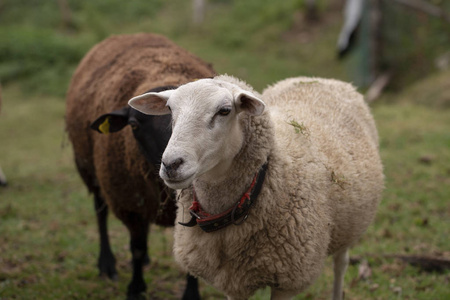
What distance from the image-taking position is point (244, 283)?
292 centimetres

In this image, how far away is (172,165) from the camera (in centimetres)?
241

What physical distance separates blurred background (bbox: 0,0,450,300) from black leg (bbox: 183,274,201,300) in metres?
0.29

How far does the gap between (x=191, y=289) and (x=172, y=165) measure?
215 centimetres

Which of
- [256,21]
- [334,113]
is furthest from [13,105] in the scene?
[334,113]

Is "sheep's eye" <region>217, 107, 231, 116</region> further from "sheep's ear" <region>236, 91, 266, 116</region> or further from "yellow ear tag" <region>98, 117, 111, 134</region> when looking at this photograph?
"yellow ear tag" <region>98, 117, 111, 134</region>

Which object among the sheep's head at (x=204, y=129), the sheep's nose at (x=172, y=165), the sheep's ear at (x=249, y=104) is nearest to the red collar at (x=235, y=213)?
the sheep's head at (x=204, y=129)

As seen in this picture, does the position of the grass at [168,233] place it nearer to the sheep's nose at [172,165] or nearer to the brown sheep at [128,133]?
the brown sheep at [128,133]

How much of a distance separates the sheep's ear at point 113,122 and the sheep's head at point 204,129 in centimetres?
125

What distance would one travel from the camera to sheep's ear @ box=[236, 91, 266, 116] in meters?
2.58

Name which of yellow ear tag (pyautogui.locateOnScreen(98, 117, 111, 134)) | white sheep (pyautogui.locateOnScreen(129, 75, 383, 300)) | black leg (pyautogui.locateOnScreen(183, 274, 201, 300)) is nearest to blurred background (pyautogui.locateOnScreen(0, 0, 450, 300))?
black leg (pyautogui.locateOnScreen(183, 274, 201, 300))

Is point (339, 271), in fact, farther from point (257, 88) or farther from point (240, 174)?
point (257, 88)

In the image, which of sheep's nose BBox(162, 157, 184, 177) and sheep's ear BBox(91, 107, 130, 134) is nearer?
sheep's nose BBox(162, 157, 184, 177)

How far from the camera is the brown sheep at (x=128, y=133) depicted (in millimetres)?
3900

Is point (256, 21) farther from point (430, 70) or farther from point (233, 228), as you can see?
point (233, 228)
